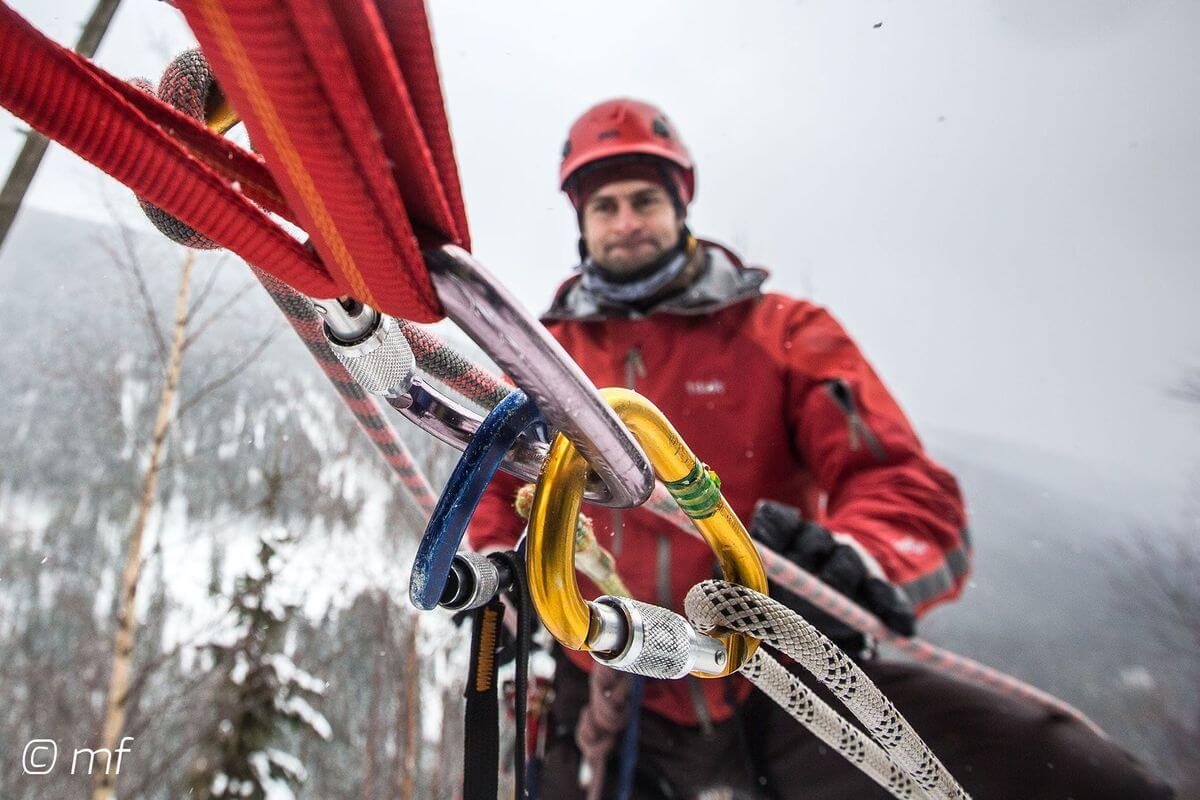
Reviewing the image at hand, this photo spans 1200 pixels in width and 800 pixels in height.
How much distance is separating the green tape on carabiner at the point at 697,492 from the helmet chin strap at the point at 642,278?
1.36m

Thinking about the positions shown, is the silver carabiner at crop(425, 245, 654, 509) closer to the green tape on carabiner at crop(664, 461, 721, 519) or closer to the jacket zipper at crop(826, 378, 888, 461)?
the green tape on carabiner at crop(664, 461, 721, 519)

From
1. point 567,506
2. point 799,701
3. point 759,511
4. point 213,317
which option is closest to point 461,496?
point 567,506

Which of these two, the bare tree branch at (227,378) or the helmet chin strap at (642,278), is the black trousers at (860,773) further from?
the bare tree branch at (227,378)

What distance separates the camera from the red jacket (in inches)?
60.4

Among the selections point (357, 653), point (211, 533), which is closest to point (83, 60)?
point (211, 533)

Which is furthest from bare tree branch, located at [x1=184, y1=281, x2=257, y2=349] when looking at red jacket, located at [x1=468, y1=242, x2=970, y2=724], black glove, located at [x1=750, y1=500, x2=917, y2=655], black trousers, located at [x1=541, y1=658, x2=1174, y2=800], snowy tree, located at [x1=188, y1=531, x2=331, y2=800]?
black glove, located at [x1=750, y1=500, x2=917, y2=655]

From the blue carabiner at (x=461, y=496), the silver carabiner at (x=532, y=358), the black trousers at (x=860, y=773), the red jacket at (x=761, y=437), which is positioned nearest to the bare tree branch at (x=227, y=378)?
the red jacket at (x=761, y=437)

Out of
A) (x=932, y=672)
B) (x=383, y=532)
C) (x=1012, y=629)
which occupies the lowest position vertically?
(x=1012, y=629)

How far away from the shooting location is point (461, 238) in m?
0.46

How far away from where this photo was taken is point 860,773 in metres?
1.45

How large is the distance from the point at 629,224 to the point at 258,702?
7066 mm

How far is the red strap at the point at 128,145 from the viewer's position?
0.40 m

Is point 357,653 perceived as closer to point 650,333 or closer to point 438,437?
point 650,333

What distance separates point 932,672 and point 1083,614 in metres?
53.5
